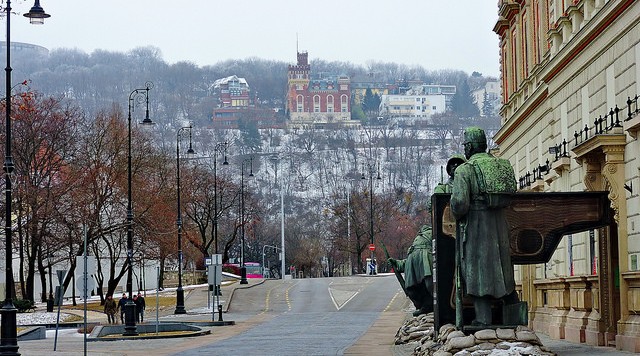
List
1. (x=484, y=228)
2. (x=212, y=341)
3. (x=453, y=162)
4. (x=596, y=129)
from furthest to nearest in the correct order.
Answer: (x=212, y=341) < (x=596, y=129) < (x=453, y=162) < (x=484, y=228)

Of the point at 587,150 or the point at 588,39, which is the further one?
the point at 588,39

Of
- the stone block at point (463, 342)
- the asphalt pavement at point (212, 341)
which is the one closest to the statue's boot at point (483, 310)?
the stone block at point (463, 342)

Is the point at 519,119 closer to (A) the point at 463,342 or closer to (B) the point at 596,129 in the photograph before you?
(B) the point at 596,129

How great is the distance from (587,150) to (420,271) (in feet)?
18.6

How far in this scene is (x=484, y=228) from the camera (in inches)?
693

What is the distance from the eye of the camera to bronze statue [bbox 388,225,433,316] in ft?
90.6

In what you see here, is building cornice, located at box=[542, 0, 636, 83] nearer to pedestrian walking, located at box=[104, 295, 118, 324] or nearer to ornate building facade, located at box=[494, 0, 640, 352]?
ornate building facade, located at box=[494, 0, 640, 352]

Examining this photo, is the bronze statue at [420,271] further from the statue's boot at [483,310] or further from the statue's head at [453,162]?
the statue's boot at [483,310]

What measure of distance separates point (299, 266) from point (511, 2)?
108653 mm

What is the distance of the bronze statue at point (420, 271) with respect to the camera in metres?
27.6

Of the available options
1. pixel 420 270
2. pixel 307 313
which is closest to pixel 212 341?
pixel 420 270

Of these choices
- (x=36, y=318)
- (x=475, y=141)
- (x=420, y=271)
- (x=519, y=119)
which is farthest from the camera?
(x=36, y=318)

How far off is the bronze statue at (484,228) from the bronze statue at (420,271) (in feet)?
30.4

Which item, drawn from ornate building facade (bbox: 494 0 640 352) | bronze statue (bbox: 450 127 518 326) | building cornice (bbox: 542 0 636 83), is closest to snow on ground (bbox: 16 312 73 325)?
ornate building facade (bbox: 494 0 640 352)
